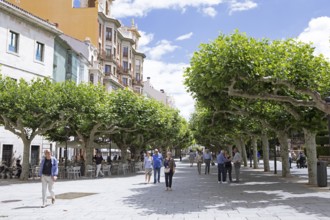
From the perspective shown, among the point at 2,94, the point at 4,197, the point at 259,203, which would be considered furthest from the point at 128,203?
the point at 2,94

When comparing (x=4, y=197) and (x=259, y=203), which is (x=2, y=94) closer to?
(x=4, y=197)

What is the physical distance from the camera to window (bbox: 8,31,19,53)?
27906mm


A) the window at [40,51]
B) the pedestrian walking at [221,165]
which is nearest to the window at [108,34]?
the window at [40,51]

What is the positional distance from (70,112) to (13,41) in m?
10.7

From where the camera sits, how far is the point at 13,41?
28.3 meters

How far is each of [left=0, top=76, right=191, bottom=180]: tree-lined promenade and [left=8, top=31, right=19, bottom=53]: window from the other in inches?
248

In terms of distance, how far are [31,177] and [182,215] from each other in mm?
16688

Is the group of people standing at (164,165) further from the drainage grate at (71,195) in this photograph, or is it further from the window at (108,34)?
the window at (108,34)

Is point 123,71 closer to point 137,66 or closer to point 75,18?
point 137,66

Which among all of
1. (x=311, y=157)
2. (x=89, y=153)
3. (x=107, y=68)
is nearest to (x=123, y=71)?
(x=107, y=68)

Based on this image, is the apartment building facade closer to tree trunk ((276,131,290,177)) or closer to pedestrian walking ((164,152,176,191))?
tree trunk ((276,131,290,177))

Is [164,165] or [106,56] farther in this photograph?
[106,56]

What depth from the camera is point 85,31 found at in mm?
49469

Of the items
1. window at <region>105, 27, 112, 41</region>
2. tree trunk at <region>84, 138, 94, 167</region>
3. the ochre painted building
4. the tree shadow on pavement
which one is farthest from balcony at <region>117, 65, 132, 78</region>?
the tree shadow on pavement
